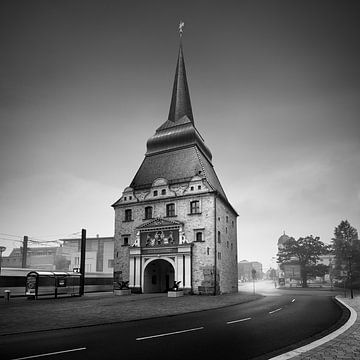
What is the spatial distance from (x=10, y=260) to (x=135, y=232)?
252 ft

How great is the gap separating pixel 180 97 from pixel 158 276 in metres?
26.2

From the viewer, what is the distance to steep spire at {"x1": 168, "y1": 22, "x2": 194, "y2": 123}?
164 ft

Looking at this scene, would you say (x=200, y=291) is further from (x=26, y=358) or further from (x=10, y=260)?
(x=10, y=260)

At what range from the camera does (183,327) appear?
13.4 metres

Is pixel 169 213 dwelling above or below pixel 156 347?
above

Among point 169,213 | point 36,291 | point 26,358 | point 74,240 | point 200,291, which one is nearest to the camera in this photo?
point 26,358

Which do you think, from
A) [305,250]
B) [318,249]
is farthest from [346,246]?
[305,250]

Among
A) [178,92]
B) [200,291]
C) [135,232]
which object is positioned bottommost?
[200,291]

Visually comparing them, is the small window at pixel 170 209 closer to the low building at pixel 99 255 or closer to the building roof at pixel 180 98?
the building roof at pixel 180 98

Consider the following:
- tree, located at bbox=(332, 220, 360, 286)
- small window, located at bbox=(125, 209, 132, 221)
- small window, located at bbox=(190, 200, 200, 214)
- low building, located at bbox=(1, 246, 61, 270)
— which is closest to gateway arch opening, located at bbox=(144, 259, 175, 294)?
small window, located at bbox=(125, 209, 132, 221)

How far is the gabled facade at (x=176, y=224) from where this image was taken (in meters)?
36.9

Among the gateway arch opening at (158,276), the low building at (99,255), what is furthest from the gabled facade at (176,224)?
the low building at (99,255)

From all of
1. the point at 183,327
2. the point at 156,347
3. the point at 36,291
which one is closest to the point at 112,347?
the point at 156,347

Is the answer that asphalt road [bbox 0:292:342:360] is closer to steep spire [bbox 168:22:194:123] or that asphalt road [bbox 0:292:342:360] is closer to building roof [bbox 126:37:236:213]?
building roof [bbox 126:37:236:213]
